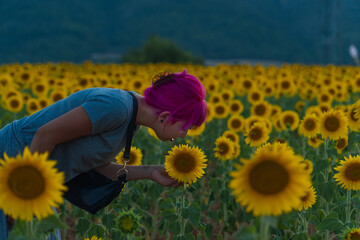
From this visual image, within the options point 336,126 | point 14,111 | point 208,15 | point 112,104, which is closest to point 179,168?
point 112,104

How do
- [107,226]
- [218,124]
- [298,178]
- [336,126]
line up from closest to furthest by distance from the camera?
1. [298,178]
2. [107,226]
3. [336,126]
4. [218,124]

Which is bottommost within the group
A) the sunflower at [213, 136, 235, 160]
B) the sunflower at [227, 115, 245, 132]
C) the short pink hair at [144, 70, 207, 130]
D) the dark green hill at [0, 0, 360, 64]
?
the short pink hair at [144, 70, 207, 130]

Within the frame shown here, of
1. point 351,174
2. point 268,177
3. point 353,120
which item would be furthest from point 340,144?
point 268,177

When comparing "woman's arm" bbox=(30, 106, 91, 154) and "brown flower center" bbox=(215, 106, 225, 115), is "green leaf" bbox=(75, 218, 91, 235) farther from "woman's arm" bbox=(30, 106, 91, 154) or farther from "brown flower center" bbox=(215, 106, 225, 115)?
"brown flower center" bbox=(215, 106, 225, 115)

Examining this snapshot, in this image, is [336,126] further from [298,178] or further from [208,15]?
[208,15]

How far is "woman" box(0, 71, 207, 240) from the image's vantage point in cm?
255

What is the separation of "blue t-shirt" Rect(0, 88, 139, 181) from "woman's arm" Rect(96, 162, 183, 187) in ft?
0.78

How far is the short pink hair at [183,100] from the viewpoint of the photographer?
2.62m

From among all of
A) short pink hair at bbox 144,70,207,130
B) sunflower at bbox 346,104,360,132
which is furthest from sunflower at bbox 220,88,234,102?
short pink hair at bbox 144,70,207,130

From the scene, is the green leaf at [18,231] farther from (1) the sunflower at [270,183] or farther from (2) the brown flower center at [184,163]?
(2) the brown flower center at [184,163]

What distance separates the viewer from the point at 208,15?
7062 centimetres

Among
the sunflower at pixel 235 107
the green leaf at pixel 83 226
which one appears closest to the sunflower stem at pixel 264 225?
the green leaf at pixel 83 226

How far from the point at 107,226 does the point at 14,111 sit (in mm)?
3091

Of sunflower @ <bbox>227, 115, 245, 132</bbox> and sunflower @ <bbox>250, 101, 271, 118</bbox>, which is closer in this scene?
sunflower @ <bbox>227, 115, 245, 132</bbox>
